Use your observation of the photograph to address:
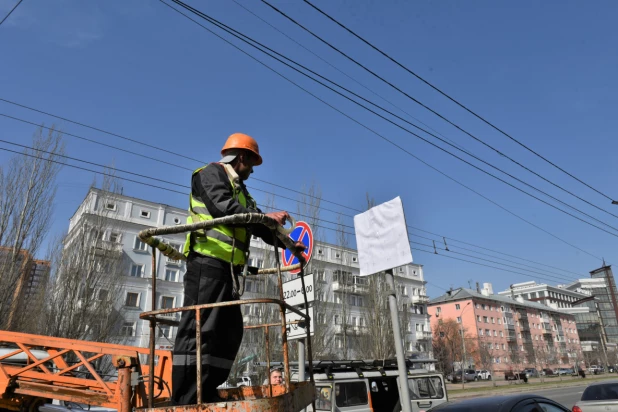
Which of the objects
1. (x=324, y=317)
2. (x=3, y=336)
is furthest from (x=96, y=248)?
(x=3, y=336)

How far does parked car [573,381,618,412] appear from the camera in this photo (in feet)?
34.9

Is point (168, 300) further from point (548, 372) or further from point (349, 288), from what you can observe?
point (548, 372)

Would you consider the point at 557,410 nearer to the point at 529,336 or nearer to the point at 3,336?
the point at 3,336

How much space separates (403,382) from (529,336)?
9560 cm

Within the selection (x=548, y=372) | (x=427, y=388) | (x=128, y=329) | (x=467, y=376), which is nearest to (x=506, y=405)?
(x=427, y=388)

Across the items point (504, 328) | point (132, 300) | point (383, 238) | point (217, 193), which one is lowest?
point (217, 193)

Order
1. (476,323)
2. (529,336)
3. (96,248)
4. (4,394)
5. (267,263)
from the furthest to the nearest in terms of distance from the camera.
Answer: (529,336), (476,323), (267,263), (96,248), (4,394)

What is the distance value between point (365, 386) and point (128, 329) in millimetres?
30209

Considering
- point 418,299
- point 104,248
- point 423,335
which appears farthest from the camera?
point 418,299

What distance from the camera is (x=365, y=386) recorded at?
10.4 m

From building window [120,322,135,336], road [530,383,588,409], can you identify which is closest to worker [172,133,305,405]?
road [530,383,588,409]

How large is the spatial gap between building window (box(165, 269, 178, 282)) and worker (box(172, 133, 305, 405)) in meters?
40.1

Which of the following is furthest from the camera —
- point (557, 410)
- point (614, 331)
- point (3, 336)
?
point (614, 331)

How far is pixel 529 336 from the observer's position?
86062 millimetres
